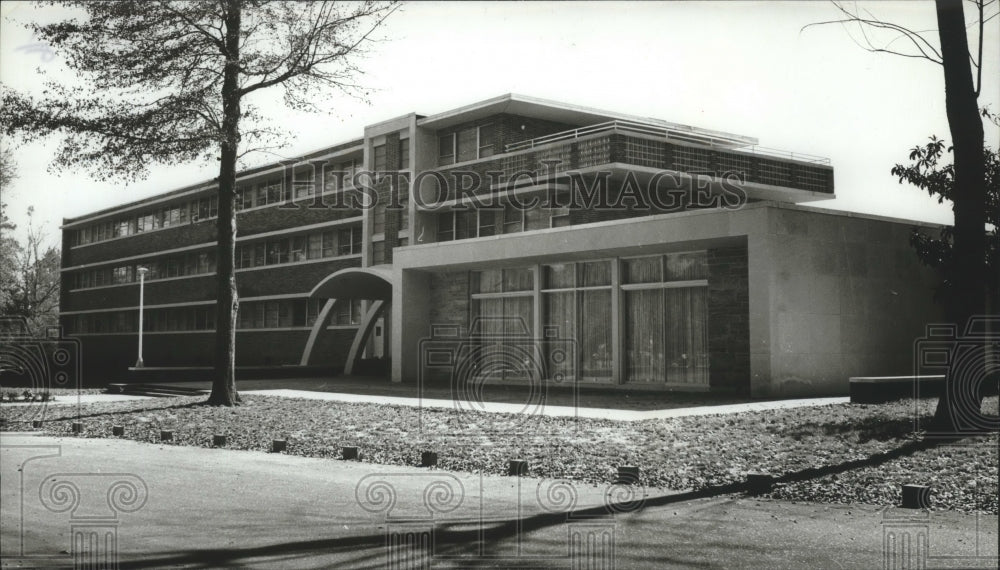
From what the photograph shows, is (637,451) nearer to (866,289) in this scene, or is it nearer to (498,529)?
(498,529)

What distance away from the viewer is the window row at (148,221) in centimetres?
5972

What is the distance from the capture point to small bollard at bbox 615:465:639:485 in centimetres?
881

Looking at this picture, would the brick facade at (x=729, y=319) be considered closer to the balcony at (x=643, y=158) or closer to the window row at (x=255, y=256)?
the balcony at (x=643, y=158)

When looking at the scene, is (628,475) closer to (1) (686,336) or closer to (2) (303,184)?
(1) (686,336)

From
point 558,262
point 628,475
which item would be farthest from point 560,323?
point 628,475

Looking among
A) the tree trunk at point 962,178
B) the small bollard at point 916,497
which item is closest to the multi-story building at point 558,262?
the tree trunk at point 962,178

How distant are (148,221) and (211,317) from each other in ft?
43.7

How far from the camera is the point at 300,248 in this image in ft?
165

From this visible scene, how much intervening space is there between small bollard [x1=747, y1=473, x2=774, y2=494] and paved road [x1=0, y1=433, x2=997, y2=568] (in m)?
0.28

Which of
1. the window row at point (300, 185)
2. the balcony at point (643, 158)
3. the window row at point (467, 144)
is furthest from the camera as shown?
the window row at point (300, 185)

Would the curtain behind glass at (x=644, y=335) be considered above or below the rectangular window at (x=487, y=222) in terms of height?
below

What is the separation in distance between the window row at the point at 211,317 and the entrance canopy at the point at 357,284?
A: 7.60 meters

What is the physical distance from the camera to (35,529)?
239 inches

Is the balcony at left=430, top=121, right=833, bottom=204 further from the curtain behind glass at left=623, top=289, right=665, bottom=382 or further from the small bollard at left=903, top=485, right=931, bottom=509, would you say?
the small bollard at left=903, top=485, right=931, bottom=509
